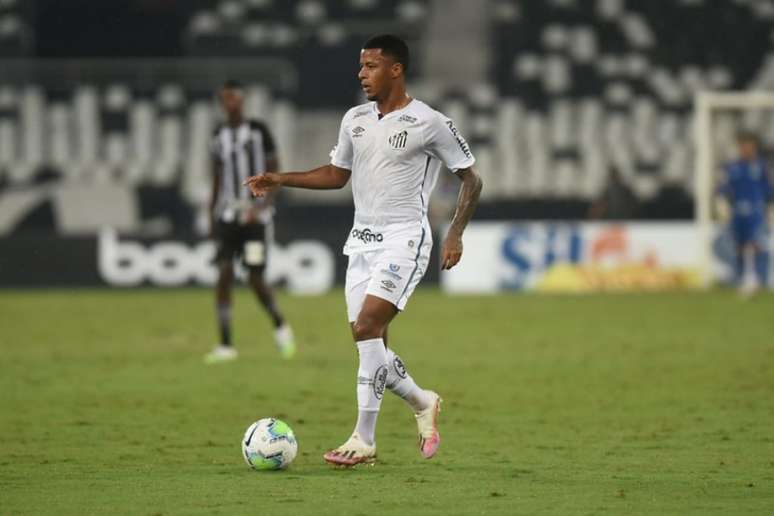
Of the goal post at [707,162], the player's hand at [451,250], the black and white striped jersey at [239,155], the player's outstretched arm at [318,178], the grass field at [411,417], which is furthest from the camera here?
the goal post at [707,162]

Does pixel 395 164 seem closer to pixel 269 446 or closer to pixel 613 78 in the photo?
pixel 269 446

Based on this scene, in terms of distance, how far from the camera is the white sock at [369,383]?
7.96m

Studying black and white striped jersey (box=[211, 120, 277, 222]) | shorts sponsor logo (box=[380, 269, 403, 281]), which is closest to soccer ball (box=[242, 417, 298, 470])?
shorts sponsor logo (box=[380, 269, 403, 281])

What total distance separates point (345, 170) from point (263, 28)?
71.6ft

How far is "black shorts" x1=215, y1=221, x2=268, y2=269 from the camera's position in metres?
13.8

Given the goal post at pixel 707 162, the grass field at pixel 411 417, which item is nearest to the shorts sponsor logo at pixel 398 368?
the grass field at pixel 411 417

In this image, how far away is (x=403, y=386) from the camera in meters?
8.20

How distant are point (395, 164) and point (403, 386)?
3.93 ft

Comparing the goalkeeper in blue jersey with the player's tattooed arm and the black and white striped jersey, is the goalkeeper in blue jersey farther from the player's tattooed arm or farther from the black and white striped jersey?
the player's tattooed arm

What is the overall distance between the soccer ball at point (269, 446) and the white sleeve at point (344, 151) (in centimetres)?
147

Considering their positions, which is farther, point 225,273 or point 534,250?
point 534,250

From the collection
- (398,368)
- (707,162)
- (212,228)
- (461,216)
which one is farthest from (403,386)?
(707,162)

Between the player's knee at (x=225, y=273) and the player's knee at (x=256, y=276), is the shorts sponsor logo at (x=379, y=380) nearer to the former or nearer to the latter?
the player's knee at (x=256, y=276)

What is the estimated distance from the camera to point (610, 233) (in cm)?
2353
